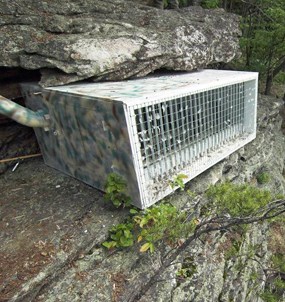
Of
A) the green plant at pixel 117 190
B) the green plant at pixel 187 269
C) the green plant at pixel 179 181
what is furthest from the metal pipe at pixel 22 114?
the green plant at pixel 187 269

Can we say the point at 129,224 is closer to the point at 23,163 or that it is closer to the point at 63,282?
the point at 63,282

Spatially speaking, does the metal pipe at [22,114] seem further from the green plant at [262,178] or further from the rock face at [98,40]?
the green plant at [262,178]

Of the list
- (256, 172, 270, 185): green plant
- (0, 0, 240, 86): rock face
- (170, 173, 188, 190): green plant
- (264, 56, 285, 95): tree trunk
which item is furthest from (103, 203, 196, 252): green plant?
(264, 56, 285, 95): tree trunk

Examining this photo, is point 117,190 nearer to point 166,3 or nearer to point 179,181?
point 179,181

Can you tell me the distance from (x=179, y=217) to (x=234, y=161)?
10.5ft

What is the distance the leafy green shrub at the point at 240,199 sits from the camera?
Result: 3217 mm

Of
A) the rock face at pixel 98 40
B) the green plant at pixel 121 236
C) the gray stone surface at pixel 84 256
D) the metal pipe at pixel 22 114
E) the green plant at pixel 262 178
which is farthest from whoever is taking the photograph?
the green plant at pixel 262 178

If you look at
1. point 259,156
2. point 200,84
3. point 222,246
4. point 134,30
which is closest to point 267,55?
point 259,156

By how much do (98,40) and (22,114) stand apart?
1.93 meters

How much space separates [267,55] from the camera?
403 inches

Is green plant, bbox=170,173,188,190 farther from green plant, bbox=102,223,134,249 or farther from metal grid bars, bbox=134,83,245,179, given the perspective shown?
green plant, bbox=102,223,134,249

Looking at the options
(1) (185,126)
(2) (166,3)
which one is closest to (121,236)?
(1) (185,126)

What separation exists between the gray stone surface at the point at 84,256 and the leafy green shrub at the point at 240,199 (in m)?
1.14

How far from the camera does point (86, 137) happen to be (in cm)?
399
